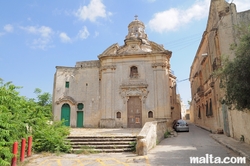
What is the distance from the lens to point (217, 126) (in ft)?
54.5

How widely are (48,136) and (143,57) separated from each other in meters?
14.4

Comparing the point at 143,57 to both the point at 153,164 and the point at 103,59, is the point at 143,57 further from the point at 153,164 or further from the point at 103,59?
the point at 153,164

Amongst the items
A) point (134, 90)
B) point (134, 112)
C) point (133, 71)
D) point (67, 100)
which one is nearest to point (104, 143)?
point (134, 112)

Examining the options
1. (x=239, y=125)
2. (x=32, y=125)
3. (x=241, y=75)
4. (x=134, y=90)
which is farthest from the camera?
(x=134, y=90)

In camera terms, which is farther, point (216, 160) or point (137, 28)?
point (137, 28)

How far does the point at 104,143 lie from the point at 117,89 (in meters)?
11.4

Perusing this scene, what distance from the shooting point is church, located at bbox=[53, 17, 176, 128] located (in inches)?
822

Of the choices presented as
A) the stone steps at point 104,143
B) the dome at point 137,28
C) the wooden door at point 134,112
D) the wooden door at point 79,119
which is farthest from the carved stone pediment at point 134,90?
the stone steps at point 104,143

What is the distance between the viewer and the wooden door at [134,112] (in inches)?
818

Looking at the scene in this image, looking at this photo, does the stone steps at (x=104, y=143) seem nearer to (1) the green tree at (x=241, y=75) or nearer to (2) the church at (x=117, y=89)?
(1) the green tree at (x=241, y=75)

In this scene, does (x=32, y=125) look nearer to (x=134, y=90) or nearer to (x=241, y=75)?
(x=241, y=75)

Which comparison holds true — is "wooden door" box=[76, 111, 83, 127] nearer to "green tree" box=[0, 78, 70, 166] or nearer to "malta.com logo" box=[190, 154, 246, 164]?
"green tree" box=[0, 78, 70, 166]

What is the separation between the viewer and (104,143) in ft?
35.1

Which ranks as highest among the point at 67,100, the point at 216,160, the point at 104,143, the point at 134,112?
the point at 67,100
